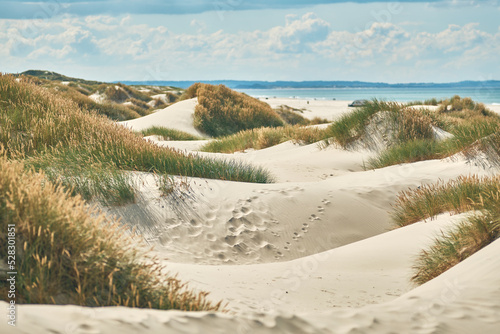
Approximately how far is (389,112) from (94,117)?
7279mm

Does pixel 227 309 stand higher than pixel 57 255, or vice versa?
pixel 57 255

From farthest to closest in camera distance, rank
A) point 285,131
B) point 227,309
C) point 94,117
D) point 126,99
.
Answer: point 126,99
point 285,131
point 94,117
point 227,309

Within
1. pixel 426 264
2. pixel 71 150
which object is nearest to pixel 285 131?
pixel 71 150

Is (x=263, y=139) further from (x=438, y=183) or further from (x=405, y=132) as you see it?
(x=438, y=183)

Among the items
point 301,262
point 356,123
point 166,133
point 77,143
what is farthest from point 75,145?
point 166,133

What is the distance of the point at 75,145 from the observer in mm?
7164

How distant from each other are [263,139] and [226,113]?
6.43 metres

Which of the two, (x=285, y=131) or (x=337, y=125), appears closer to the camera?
(x=337, y=125)

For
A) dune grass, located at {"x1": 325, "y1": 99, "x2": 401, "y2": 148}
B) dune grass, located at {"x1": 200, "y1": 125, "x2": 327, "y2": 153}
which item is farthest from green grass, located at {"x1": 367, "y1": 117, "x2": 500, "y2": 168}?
dune grass, located at {"x1": 200, "y1": 125, "x2": 327, "y2": 153}

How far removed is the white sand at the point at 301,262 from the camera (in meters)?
2.77

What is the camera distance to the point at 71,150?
704cm

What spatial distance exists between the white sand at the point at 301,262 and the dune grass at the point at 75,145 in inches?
24.6

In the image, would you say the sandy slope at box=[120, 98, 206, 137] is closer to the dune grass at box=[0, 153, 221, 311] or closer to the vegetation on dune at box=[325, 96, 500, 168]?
the vegetation on dune at box=[325, 96, 500, 168]

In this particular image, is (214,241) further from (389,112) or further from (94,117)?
(389,112)
